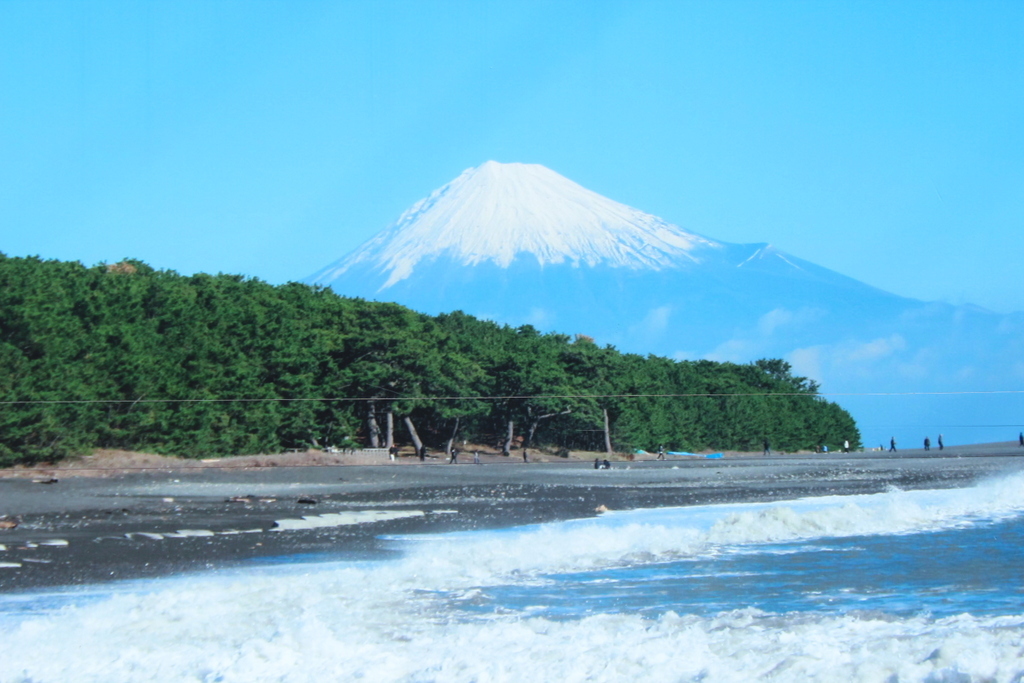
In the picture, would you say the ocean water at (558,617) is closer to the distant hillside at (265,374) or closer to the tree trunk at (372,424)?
the distant hillside at (265,374)

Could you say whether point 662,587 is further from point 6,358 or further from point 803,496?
point 6,358

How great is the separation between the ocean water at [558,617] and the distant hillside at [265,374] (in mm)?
27121

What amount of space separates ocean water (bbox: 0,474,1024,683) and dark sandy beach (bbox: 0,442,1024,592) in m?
1.70

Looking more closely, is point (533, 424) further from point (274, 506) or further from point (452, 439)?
point (274, 506)

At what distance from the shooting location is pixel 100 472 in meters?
35.9

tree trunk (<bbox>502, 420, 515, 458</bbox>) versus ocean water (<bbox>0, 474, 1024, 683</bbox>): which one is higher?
tree trunk (<bbox>502, 420, 515, 458</bbox>)

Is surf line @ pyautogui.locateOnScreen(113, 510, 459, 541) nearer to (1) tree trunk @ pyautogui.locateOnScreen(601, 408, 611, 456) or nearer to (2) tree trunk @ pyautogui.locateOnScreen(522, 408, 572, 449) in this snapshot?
(2) tree trunk @ pyautogui.locateOnScreen(522, 408, 572, 449)

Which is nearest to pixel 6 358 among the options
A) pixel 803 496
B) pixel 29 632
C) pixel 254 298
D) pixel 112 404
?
pixel 112 404

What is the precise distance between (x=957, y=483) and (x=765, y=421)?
214ft

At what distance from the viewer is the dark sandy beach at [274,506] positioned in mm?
15547

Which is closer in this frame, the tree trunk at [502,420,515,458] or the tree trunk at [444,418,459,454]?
the tree trunk at [444,418,459,454]

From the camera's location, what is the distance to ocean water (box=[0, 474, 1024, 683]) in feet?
28.0

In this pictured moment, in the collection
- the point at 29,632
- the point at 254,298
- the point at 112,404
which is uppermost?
the point at 254,298

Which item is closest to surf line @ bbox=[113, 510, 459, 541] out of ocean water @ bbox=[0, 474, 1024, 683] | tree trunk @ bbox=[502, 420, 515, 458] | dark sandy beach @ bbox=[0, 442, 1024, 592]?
dark sandy beach @ bbox=[0, 442, 1024, 592]
